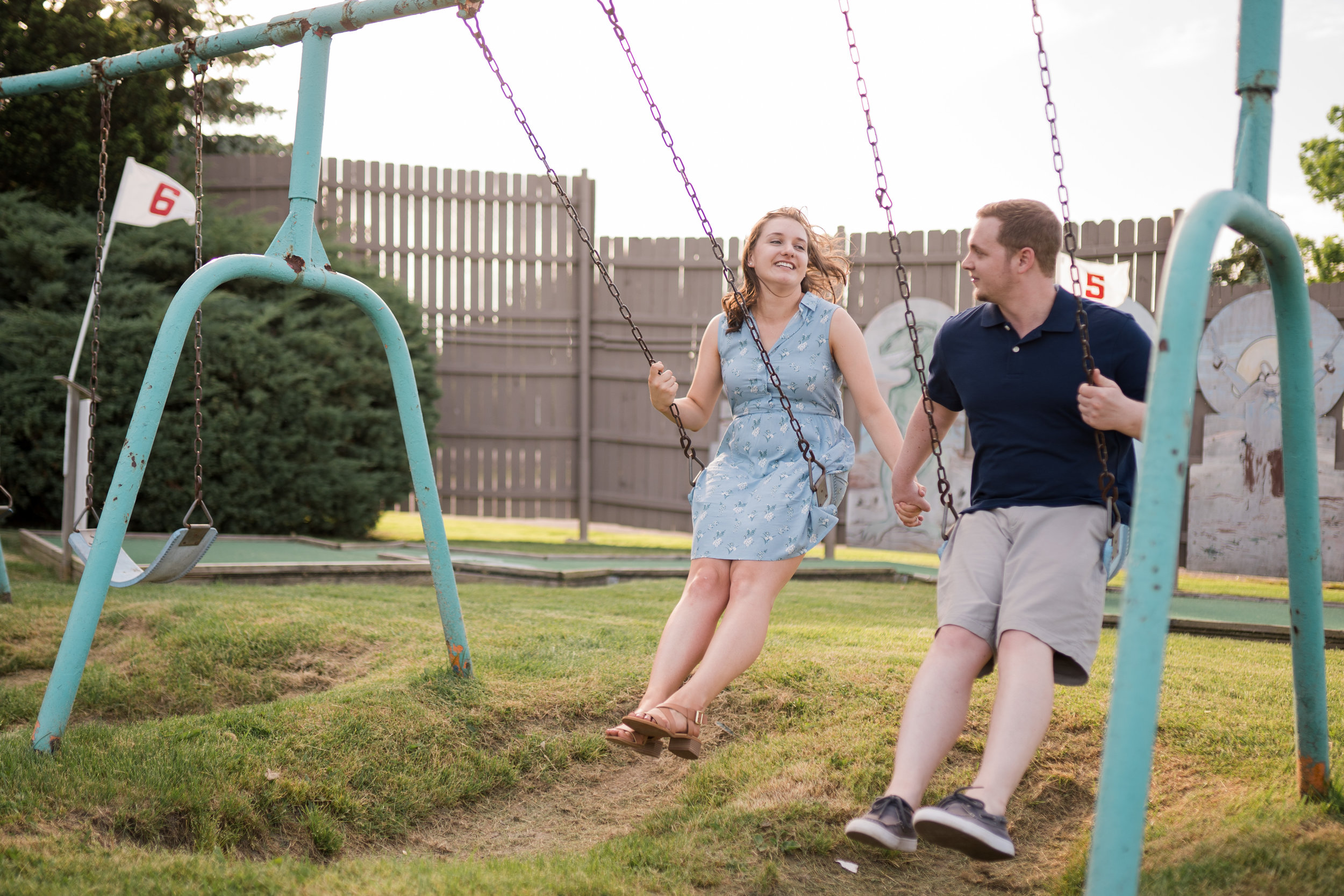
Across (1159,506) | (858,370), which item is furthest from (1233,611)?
(1159,506)

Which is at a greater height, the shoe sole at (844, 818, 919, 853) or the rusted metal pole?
the rusted metal pole

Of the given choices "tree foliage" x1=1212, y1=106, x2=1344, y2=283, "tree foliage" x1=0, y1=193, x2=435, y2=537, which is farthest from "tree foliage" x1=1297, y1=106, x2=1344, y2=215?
"tree foliage" x1=0, y1=193, x2=435, y2=537

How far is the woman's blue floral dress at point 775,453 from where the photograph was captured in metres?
3.02

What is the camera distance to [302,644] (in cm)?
445

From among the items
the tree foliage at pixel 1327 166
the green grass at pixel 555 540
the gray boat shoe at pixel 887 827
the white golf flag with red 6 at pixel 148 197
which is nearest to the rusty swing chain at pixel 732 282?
the gray boat shoe at pixel 887 827

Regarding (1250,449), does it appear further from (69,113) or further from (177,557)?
(69,113)

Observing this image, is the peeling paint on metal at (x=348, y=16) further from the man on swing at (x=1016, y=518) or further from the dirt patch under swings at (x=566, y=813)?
the dirt patch under swings at (x=566, y=813)

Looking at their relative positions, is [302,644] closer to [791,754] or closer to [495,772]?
[495,772]

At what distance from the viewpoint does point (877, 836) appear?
2164 millimetres

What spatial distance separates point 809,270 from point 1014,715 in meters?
1.77

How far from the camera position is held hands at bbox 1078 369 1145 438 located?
2.33m

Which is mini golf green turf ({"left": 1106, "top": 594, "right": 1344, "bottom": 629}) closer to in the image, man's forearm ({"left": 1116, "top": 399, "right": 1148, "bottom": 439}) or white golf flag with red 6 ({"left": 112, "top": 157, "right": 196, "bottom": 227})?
man's forearm ({"left": 1116, "top": 399, "right": 1148, "bottom": 439})

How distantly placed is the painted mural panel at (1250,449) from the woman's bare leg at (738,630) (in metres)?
5.62

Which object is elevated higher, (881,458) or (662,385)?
(662,385)
